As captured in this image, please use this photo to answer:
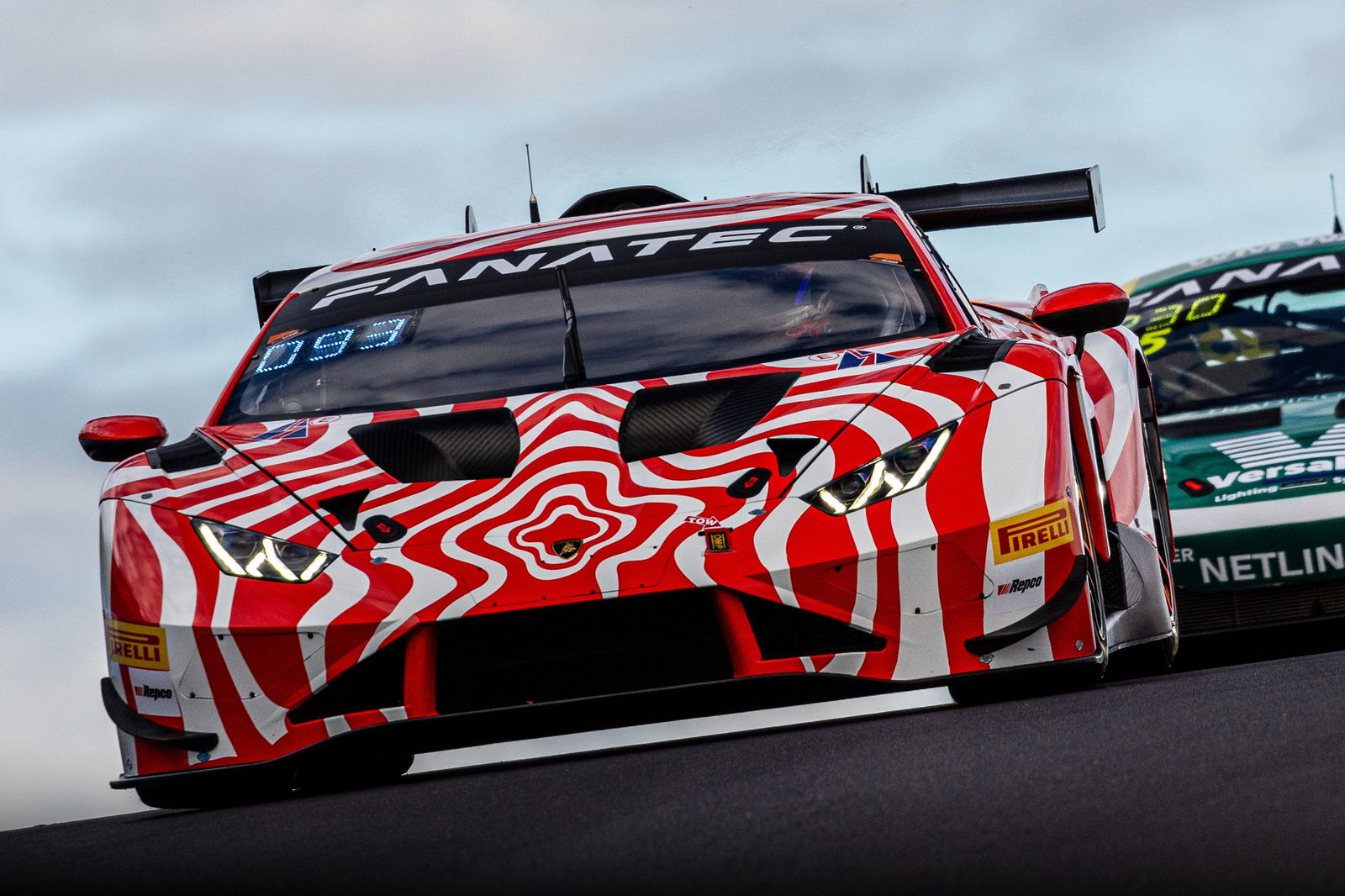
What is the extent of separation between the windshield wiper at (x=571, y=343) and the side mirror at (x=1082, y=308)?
130 centimetres

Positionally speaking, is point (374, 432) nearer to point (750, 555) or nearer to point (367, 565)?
point (367, 565)

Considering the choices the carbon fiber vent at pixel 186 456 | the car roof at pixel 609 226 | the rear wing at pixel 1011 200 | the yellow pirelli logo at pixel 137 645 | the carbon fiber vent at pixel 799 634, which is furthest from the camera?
the rear wing at pixel 1011 200

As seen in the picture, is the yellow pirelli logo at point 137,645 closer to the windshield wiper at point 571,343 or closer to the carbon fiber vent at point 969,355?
the windshield wiper at point 571,343

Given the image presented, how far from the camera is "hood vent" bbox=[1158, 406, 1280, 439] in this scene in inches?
306

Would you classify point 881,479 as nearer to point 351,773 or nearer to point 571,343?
point 571,343

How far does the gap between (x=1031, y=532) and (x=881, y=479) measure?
0.36 metres

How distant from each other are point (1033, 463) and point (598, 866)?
1983mm

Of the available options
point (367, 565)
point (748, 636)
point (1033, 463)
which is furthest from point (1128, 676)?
point (367, 565)

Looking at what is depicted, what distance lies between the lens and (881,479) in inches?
170

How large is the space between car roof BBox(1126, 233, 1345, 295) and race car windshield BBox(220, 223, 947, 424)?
3977 mm

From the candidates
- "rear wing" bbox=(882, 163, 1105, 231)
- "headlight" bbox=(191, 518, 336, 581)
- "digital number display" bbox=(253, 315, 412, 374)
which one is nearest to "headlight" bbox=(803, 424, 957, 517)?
"headlight" bbox=(191, 518, 336, 581)

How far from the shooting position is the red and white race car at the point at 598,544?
4195 mm

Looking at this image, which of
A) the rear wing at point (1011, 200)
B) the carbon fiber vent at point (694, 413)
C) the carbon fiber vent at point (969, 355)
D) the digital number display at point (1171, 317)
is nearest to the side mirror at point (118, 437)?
the carbon fiber vent at point (694, 413)

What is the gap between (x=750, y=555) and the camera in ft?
13.7
